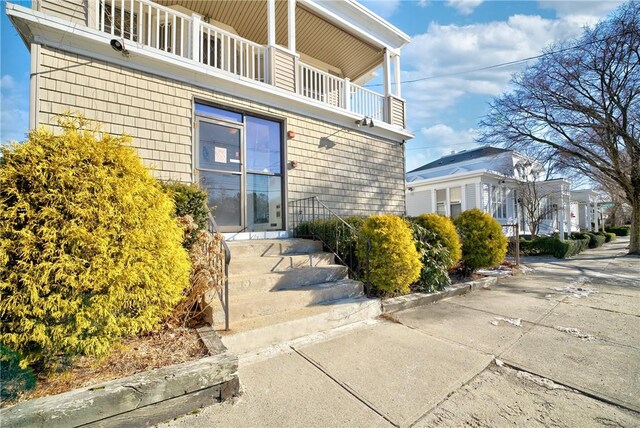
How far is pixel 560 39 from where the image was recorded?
10.1m

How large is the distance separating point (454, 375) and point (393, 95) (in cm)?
719

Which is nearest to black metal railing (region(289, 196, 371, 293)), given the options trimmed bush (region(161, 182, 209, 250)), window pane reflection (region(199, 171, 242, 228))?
window pane reflection (region(199, 171, 242, 228))

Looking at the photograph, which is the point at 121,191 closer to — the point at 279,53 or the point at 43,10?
the point at 43,10

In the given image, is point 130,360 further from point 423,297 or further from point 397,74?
point 397,74

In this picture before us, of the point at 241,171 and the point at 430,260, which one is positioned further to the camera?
the point at 241,171

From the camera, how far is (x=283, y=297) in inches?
128

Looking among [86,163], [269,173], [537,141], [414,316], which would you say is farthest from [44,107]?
[537,141]

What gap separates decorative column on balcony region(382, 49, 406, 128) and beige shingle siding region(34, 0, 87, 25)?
636cm

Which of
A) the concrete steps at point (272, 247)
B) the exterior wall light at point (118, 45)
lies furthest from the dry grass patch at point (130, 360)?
the exterior wall light at point (118, 45)

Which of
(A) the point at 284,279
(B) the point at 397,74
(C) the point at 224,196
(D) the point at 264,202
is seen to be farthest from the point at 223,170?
(B) the point at 397,74

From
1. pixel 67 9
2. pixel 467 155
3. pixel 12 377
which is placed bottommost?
pixel 12 377

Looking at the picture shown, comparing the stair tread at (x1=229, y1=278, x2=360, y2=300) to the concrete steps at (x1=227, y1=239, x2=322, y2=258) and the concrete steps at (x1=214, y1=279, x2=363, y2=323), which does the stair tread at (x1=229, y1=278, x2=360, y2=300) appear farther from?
the concrete steps at (x1=227, y1=239, x2=322, y2=258)

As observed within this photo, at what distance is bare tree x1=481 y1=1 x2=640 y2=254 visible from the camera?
955 cm

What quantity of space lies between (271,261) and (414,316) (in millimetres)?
2068
